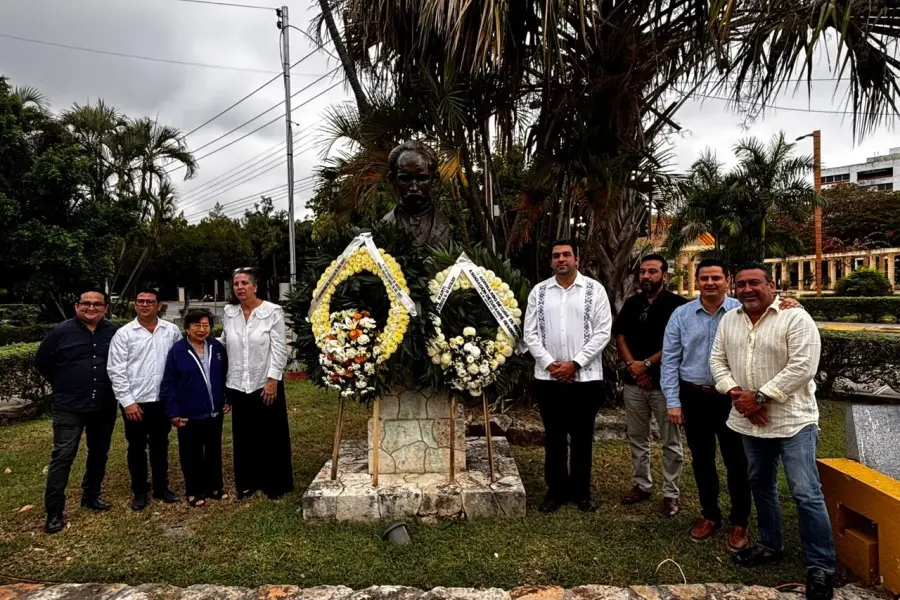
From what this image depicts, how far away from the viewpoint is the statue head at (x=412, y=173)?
13.9 feet

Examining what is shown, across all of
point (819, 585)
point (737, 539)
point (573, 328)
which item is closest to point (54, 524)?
point (573, 328)

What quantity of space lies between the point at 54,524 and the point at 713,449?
4367 mm

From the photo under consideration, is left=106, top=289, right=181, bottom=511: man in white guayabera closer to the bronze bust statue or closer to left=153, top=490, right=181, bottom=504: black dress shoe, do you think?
left=153, top=490, right=181, bottom=504: black dress shoe

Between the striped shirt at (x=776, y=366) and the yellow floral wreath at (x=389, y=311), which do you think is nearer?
the striped shirt at (x=776, y=366)

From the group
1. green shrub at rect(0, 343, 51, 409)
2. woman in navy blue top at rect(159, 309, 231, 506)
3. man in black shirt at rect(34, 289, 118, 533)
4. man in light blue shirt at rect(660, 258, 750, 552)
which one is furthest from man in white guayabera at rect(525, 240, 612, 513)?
green shrub at rect(0, 343, 51, 409)

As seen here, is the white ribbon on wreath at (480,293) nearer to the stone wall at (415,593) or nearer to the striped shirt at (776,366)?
the striped shirt at (776,366)

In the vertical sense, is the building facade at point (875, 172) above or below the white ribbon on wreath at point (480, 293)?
above

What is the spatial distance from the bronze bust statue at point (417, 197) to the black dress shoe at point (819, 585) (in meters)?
3.06

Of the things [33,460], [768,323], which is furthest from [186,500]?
[768,323]

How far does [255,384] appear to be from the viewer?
13.4 feet

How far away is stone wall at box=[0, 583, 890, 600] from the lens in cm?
275

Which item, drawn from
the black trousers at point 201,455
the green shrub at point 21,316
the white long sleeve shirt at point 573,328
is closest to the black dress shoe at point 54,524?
the black trousers at point 201,455

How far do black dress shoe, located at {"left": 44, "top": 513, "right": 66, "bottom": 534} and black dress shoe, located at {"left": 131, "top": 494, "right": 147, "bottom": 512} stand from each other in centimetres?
43

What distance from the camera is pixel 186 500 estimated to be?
13.8 ft
